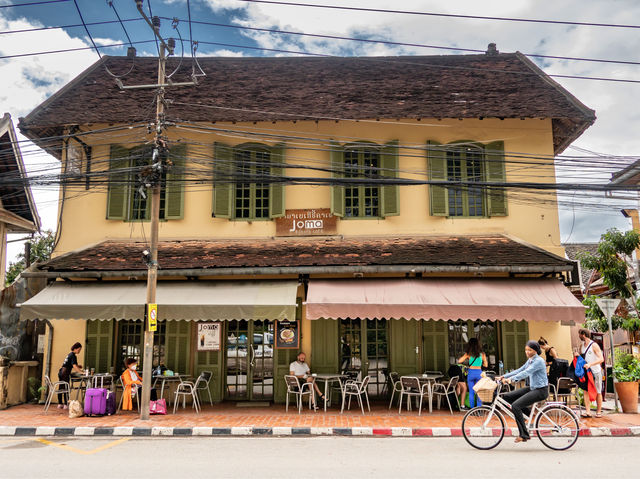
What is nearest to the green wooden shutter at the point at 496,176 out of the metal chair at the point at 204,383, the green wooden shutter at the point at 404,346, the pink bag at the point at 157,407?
the green wooden shutter at the point at 404,346

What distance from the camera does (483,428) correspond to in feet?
27.0

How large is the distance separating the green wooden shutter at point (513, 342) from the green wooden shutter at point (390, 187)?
380 cm

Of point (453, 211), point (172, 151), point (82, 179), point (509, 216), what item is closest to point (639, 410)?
point (509, 216)

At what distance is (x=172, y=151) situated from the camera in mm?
14367

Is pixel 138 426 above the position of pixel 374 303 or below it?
below

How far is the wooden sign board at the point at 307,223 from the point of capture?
13.8 meters

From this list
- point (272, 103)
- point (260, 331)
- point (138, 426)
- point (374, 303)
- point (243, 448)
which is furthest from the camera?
point (272, 103)

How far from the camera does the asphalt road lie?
6543mm

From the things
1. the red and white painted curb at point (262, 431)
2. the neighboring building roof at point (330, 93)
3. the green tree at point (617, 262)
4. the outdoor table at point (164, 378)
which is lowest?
the red and white painted curb at point (262, 431)

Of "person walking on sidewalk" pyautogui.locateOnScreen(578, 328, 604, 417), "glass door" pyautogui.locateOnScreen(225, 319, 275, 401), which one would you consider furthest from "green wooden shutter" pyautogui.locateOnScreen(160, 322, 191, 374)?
"person walking on sidewalk" pyautogui.locateOnScreen(578, 328, 604, 417)

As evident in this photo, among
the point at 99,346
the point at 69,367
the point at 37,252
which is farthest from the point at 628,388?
the point at 37,252

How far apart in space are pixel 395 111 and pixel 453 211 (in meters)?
2.91

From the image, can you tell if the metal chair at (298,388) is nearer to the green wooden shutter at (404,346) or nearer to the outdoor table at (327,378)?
the outdoor table at (327,378)

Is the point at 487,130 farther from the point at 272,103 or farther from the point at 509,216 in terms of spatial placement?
the point at 272,103
